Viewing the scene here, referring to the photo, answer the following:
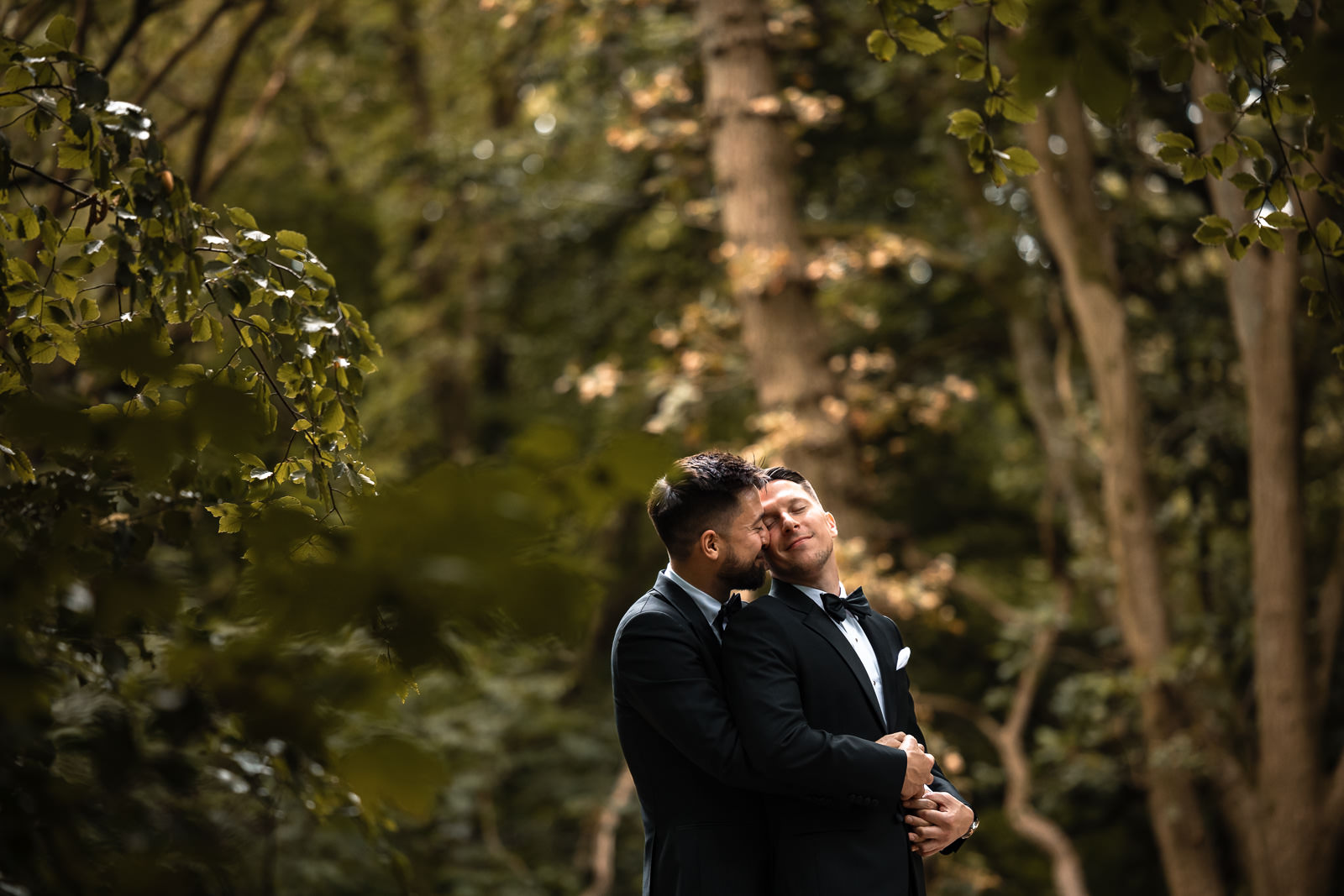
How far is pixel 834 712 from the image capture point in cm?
237

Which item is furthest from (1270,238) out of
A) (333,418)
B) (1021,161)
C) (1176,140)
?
(333,418)

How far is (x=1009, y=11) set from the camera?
1.71m

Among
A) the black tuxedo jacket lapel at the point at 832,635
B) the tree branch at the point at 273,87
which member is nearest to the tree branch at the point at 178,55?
the tree branch at the point at 273,87

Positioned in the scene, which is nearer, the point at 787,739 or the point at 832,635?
the point at 787,739

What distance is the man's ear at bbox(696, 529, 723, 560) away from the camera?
94.0 inches

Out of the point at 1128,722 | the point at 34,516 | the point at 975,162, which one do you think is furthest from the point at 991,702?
the point at 34,516

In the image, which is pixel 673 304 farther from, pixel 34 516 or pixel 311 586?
pixel 311 586

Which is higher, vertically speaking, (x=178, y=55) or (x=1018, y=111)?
(x=178, y=55)

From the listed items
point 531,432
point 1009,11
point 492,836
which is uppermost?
point 1009,11

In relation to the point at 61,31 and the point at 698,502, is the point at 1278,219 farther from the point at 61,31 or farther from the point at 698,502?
the point at 61,31

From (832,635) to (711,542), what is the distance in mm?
331

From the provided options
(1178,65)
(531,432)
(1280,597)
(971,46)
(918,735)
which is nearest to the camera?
(531,432)

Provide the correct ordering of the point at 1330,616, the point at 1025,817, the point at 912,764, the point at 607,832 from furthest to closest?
the point at 607,832, the point at 1025,817, the point at 1330,616, the point at 912,764

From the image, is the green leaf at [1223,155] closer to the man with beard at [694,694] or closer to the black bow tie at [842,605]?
the man with beard at [694,694]
